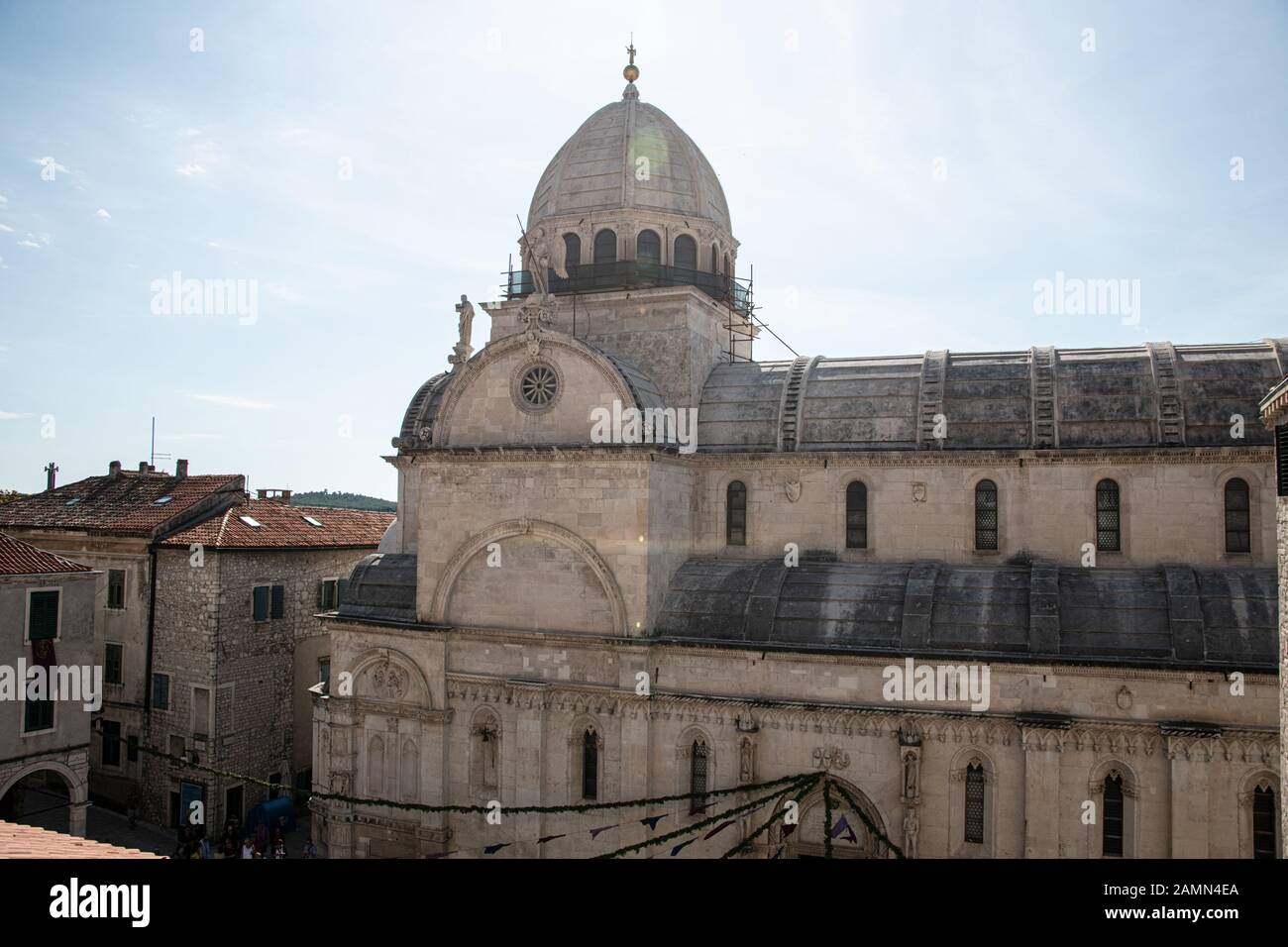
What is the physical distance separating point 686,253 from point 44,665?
75.9 ft

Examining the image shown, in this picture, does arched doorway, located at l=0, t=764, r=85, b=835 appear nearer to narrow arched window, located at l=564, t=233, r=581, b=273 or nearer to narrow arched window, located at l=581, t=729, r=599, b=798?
narrow arched window, located at l=581, t=729, r=599, b=798

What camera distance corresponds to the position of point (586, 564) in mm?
26688

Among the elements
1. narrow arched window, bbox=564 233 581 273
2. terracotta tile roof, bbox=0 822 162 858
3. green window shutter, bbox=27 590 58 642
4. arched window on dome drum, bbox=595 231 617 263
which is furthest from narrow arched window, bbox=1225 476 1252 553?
green window shutter, bbox=27 590 58 642

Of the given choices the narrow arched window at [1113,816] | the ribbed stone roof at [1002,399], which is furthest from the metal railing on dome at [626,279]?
the narrow arched window at [1113,816]

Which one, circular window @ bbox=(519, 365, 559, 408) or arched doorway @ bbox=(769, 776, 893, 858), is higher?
circular window @ bbox=(519, 365, 559, 408)

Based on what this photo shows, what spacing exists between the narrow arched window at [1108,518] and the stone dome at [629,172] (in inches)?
604

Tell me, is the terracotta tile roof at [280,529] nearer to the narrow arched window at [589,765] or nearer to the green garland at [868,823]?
the narrow arched window at [589,765]

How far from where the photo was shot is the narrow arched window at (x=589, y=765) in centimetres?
2627

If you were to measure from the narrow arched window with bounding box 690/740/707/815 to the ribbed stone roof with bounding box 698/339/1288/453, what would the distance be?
8.37 meters

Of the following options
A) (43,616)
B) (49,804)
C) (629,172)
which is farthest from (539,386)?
(49,804)

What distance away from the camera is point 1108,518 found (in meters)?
25.3

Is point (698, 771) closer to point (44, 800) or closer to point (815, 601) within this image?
point (815, 601)

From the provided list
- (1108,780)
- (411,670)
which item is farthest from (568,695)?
(1108,780)

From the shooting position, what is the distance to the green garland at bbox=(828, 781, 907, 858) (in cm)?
2139
